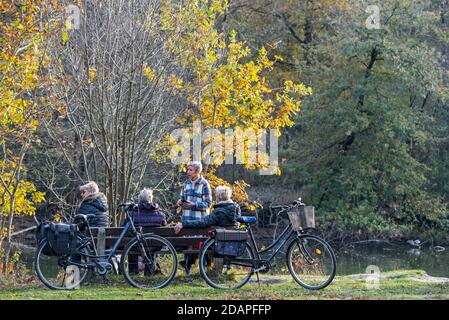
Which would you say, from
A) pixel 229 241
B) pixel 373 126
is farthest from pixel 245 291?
pixel 373 126

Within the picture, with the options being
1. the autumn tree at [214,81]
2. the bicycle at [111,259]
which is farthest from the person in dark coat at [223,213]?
the autumn tree at [214,81]

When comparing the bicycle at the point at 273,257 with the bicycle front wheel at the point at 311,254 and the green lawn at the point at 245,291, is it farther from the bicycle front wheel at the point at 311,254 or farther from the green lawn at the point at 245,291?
the green lawn at the point at 245,291

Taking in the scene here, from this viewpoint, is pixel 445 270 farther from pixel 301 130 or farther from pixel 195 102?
pixel 301 130

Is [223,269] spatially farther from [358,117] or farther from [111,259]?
[358,117]

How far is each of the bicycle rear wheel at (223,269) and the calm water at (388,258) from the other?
35.6 ft

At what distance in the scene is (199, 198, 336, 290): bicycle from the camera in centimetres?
937

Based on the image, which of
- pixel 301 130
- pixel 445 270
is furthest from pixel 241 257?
pixel 301 130

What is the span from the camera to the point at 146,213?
996 cm

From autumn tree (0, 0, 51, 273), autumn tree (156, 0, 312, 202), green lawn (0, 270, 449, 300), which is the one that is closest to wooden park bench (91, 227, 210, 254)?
green lawn (0, 270, 449, 300)

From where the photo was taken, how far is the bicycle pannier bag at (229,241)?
932 centimetres

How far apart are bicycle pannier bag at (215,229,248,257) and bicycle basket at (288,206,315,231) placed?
574mm

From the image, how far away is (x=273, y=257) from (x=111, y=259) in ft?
6.23

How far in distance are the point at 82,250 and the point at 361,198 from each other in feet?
68.3
